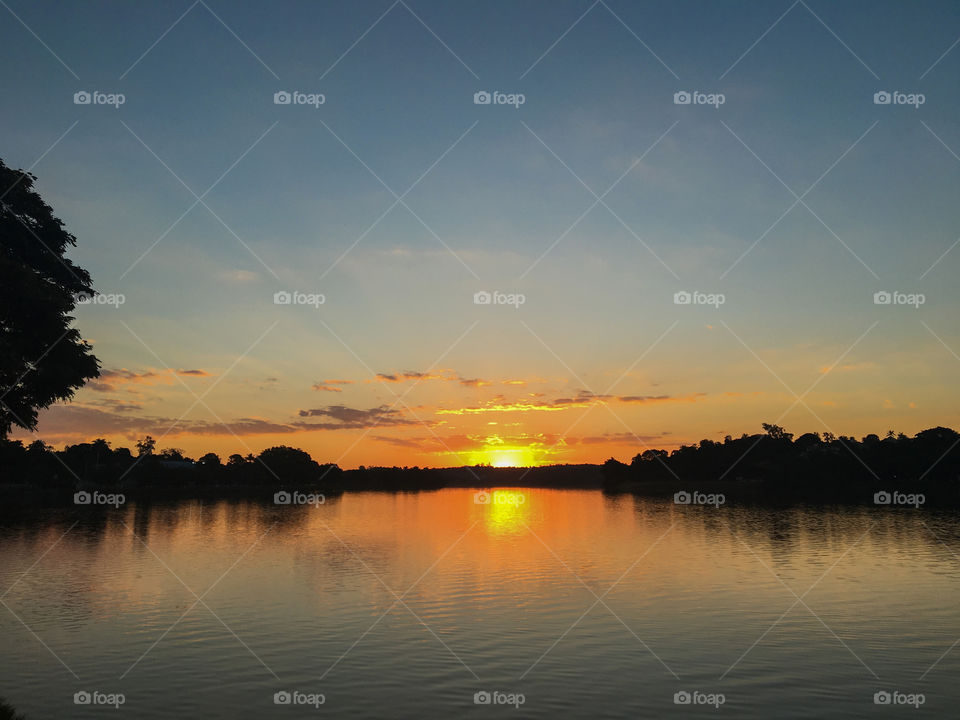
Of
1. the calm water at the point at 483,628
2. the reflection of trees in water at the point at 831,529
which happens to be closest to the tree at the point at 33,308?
the calm water at the point at 483,628

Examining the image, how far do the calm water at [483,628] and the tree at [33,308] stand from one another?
37.0ft

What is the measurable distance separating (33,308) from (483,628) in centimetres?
2514

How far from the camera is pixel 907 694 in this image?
2511 cm

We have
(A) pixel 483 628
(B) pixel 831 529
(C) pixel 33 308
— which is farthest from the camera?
(B) pixel 831 529

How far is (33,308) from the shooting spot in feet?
83.5

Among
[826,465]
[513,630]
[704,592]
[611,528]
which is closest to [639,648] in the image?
[513,630]

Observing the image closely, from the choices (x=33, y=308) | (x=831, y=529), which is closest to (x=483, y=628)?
(x=33, y=308)

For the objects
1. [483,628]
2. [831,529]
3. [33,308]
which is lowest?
[483,628]

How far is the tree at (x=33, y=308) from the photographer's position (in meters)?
24.8

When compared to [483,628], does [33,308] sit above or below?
above

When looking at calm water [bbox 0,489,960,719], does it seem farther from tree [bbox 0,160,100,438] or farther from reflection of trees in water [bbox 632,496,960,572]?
tree [bbox 0,160,100,438]

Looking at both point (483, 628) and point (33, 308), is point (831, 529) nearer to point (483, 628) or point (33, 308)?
point (483, 628)

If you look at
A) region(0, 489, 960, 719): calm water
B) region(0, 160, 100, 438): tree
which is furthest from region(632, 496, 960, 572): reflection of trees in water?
region(0, 160, 100, 438): tree

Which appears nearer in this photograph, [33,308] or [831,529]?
[33,308]
